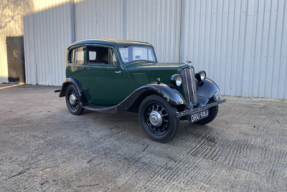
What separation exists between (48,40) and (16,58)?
258cm

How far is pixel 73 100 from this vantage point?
5.43 m

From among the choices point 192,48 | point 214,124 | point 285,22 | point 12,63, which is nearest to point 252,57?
point 285,22

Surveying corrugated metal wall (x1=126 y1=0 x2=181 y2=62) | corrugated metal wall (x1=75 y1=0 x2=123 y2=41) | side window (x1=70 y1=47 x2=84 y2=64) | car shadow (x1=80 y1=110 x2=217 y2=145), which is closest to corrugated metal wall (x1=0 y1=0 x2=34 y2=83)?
corrugated metal wall (x1=75 y1=0 x2=123 y2=41)

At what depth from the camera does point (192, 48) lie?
8031 millimetres

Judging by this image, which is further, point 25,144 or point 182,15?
point 182,15

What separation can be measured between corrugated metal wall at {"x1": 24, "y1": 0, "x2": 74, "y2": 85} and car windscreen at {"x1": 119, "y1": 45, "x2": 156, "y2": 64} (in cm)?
677

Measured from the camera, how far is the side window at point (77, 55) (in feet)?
16.9

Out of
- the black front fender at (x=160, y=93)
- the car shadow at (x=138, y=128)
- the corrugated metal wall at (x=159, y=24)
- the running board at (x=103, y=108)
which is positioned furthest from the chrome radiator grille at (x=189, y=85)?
the corrugated metal wall at (x=159, y=24)

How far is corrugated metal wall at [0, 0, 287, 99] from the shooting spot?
6.91m

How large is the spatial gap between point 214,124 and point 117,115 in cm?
230

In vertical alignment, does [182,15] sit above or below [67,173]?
above

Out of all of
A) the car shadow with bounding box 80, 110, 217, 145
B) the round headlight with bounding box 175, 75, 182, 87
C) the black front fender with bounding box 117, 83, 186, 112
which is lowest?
the car shadow with bounding box 80, 110, 217, 145

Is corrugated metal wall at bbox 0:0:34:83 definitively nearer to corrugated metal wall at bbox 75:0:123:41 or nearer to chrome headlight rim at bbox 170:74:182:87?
corrugated metal wall at bbox 75:0:123:41

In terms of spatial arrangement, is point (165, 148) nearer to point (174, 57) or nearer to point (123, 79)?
point (123, 79)
